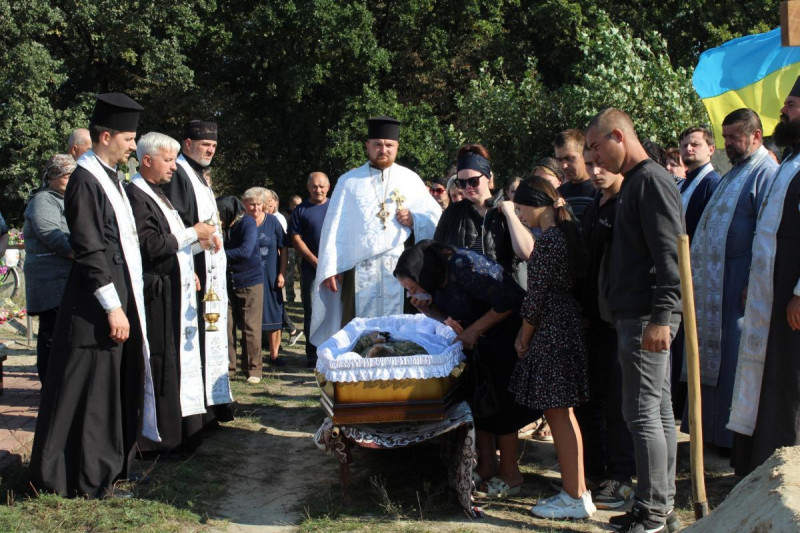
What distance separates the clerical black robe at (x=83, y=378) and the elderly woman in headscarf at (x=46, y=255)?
1.98 meters

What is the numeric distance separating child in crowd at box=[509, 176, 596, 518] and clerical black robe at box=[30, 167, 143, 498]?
7.85 ft

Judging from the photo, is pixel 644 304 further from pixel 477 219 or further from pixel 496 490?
pixel 477 219

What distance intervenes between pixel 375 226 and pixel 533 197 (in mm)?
2306

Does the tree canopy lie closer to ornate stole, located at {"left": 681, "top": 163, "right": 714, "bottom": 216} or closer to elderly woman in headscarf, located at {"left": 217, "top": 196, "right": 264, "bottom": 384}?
elderly woman in headscarf, located at {"left": 217, "top": 196, "right": 264, "bottom": 384}

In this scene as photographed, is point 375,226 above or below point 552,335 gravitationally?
above

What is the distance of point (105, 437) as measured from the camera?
492 cm

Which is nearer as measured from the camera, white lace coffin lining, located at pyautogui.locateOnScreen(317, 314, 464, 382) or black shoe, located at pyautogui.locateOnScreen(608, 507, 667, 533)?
black shoe, located at pyautogui.locateOnScreen(608, 507, 667, 533)

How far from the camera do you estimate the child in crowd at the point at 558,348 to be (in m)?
A: 4.49

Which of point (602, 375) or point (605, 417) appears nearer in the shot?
point (602, 375)

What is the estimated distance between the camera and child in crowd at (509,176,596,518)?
14.7 ft

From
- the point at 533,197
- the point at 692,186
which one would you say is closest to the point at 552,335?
the point at 533,197

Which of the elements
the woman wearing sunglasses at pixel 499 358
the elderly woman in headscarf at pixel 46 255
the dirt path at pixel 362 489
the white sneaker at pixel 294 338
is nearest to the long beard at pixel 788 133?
the woman wearing sunglasses at pixel 499 358

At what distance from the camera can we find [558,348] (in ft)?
14.9

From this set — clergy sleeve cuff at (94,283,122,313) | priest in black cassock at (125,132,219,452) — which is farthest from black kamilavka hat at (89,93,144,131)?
clergy sleeve cuff at (94,283,122,313)
